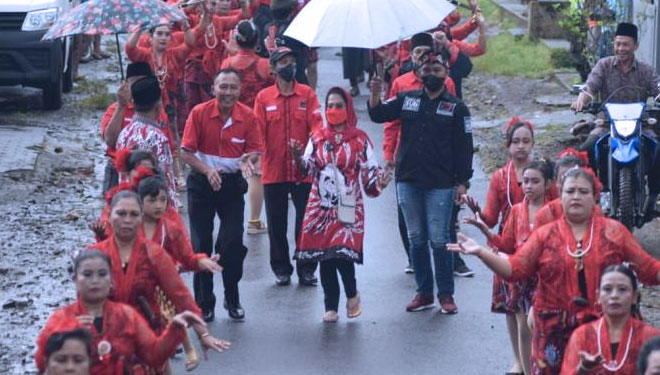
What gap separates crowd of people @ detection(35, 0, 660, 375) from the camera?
275 inches

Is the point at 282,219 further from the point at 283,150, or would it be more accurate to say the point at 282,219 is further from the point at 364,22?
the point at 364,22

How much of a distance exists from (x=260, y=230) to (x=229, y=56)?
1.86 metres

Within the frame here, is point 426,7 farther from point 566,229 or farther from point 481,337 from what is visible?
point 566,229

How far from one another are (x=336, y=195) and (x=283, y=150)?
124cm

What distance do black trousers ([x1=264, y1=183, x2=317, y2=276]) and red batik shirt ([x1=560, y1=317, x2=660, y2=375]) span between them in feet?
15.3

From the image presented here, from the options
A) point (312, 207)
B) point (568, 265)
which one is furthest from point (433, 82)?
point (568, 265)

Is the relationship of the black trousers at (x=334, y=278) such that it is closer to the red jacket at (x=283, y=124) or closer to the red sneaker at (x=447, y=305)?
the red sneaker at (x=447, y=305)

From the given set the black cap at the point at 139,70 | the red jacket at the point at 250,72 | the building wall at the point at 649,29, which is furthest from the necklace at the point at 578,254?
the building wall at the point at 649,29

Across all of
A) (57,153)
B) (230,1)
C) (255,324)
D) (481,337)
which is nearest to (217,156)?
(255,324)

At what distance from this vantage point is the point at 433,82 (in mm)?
10492

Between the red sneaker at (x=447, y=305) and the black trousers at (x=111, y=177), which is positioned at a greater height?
the black trousers at (x=111, y=177)

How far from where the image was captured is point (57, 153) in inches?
632

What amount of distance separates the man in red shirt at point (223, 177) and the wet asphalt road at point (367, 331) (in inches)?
13.2

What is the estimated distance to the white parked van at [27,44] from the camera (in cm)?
1755
